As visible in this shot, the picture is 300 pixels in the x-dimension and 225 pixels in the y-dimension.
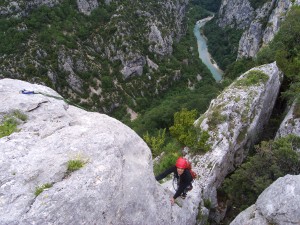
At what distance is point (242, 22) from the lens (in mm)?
123750

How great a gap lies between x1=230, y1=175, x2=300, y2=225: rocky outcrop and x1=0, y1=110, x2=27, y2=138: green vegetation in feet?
32.6

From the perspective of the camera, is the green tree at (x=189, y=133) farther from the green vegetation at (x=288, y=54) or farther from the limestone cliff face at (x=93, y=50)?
the limestone cliff face at (x=93, y=50)

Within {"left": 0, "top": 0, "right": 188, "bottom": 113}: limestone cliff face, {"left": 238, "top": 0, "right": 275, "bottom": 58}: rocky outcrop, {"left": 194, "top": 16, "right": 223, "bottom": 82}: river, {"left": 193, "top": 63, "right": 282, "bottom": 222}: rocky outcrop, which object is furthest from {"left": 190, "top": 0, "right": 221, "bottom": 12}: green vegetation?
{"left": 193, "top": 63, "right": 282, "bottom": 222}: rocky outcrop

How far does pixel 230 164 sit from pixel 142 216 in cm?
1099

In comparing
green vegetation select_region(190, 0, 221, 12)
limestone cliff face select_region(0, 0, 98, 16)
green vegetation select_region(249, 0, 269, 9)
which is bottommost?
green vegetation select_region(249, 0, 269, 9)

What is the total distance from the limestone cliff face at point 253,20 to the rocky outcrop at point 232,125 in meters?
35.2

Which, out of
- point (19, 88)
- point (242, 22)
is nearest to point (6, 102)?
point (19, 88)

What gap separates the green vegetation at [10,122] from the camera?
33.9 ft

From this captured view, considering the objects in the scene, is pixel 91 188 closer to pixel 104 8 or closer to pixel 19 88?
pixel 19 88

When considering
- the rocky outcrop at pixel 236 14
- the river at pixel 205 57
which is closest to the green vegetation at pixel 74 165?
the river at pixel 205 57

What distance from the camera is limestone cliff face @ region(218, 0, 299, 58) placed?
6762 cm

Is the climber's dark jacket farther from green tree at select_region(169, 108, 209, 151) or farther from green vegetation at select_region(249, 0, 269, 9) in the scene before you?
green vegetation at select_region(249, 0, 269, 9)

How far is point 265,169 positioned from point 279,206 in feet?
14.4

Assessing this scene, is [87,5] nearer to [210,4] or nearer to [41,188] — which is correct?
[41,188]
